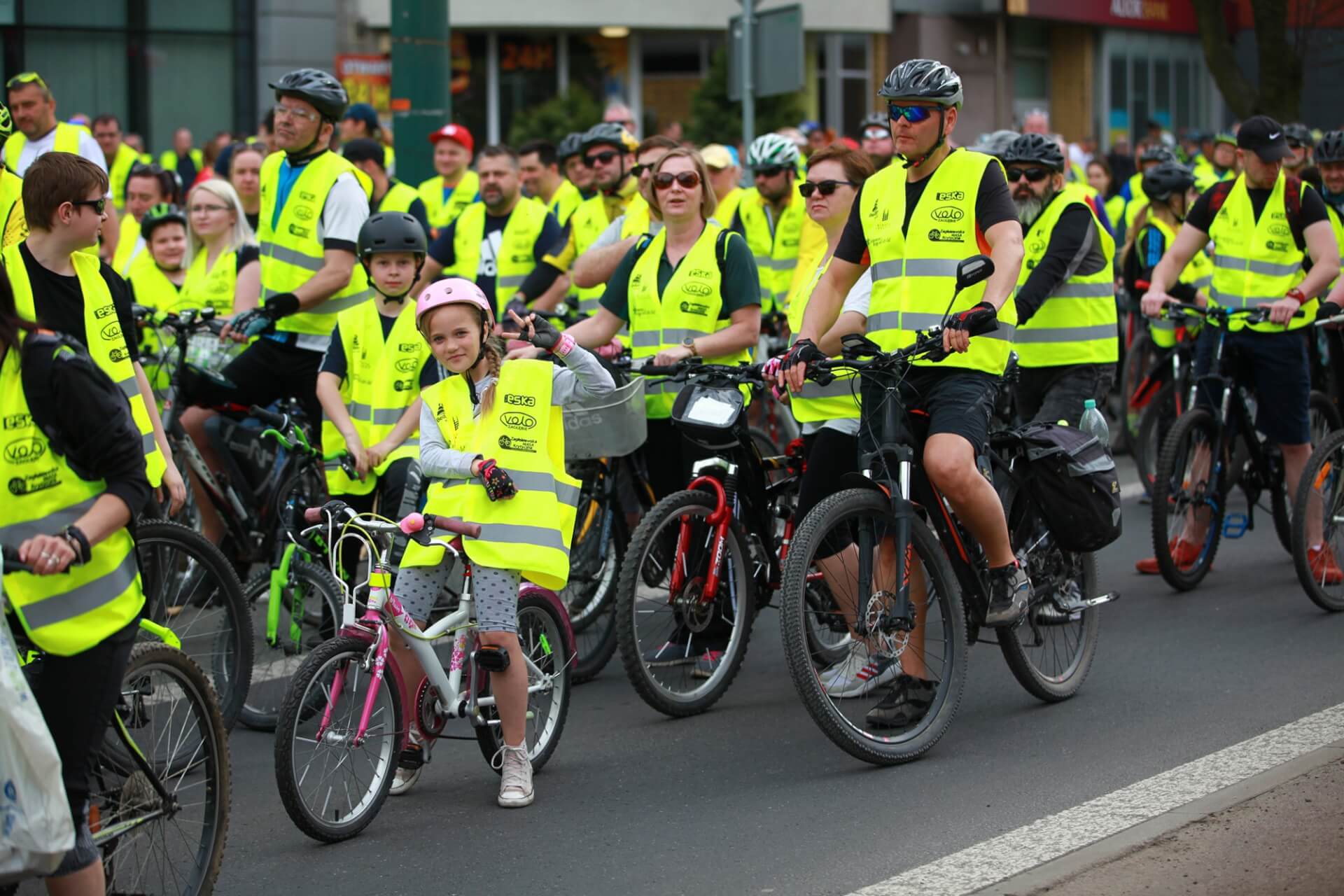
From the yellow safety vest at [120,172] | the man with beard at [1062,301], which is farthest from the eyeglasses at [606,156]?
the yellow safety vest at [120,172]

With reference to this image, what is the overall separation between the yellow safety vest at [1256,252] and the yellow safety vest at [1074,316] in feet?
2.45

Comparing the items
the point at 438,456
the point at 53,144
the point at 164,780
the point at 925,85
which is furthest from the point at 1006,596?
the point at 53,144

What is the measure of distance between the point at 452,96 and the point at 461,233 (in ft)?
62.0

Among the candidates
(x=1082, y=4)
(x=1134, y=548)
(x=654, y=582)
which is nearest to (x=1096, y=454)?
(x=654, y=582)

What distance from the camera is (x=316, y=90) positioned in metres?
7.62

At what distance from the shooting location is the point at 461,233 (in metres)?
10.4

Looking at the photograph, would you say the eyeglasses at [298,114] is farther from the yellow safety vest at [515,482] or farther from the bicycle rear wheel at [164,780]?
the bicycle rear wheel at [164,780]

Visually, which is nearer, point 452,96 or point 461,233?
point 461,233

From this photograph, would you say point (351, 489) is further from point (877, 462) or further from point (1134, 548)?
point (1134, 548)

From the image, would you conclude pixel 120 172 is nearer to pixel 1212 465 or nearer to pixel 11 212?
pixel 11 212

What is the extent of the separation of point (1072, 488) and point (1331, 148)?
3.89 metres

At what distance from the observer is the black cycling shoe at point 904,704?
19.2 feet

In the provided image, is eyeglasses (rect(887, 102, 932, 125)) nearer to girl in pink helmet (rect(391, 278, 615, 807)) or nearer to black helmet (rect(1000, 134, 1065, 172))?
girl in pink helmet (rect(391, 278, 615, 807))

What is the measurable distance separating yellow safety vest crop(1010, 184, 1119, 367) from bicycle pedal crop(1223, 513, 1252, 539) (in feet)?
3.73
